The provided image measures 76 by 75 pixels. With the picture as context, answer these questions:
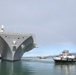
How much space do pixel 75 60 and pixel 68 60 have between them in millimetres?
2316

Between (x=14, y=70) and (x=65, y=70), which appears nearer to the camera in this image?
(x=14, y=70)

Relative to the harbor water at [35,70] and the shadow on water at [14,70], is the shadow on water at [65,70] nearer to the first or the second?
the harbor water at [35,70]

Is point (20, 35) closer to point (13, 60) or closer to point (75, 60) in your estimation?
point (13, 60)

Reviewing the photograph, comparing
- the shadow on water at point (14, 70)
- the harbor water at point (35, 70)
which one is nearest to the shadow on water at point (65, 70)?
the harbor water at point (35, 70)

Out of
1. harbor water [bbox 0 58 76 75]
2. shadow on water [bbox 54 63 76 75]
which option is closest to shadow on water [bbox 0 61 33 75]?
harbor water [bbox 0 58 76 75]

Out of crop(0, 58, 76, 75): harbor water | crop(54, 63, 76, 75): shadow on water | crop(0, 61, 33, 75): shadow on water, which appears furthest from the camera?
crop(54, 63, 76, 75): shadow on water

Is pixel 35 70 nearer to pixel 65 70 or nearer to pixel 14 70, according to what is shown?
pixel 14 70

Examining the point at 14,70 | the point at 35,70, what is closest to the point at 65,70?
the point at 35,70

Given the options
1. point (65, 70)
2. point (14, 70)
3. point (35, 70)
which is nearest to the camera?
point (14, 70)

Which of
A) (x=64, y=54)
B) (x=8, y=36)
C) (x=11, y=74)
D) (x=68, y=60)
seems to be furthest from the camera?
(x=64, y=54)

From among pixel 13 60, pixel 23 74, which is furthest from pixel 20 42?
pixel 23 74

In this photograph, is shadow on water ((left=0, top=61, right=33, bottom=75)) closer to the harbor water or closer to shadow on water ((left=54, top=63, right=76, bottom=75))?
the harbor water

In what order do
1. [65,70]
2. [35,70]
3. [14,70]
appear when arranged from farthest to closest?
[65,70], [35,70], [14,70]

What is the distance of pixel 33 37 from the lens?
49969mm
